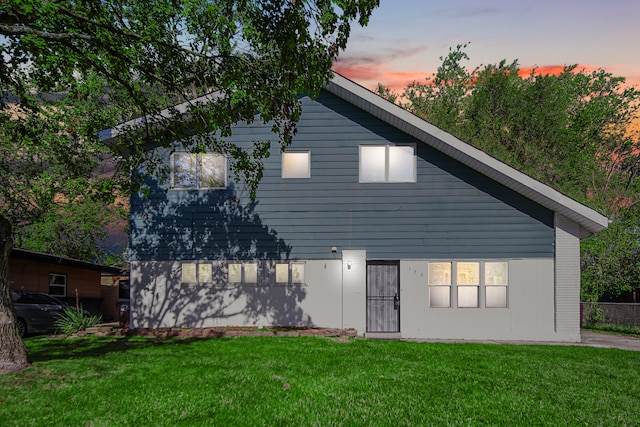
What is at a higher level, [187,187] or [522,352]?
[187,187]

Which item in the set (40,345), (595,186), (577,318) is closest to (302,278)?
(40,345)

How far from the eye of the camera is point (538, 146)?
36781mm

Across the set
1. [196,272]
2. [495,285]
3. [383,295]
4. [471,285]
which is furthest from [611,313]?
[196,272]

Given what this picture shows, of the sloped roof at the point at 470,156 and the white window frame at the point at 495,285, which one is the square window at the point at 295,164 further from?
the white window frame at the point at 495,285

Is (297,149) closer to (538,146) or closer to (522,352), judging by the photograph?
(522,352)

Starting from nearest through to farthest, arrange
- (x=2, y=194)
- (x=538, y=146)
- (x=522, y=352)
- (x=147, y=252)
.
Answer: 1. (x=522, y=352)
2. (x=147, y=252)
3. (x=2, y=194)
4. (x=538, y=146)

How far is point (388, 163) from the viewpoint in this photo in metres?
16.6

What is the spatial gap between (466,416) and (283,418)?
2.78 metres

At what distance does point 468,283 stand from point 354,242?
395 centimetres

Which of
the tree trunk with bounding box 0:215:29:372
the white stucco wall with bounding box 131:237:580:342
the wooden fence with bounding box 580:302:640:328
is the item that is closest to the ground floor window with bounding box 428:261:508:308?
the white stucco wall with bounding box 131:237:580:342

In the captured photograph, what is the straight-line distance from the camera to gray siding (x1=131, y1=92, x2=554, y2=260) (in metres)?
16.4

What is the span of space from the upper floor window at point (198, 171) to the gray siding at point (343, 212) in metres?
0.47

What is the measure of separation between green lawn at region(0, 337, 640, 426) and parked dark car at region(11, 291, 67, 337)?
4133 mm

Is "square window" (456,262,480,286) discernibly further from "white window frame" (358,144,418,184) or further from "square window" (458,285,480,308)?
"white window frame" (358,144,418,184)
